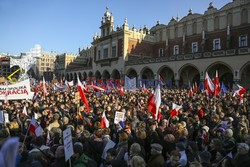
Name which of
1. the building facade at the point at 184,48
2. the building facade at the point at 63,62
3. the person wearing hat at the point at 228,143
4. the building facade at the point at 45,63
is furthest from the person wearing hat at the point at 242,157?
the building facade at the point at 45,63

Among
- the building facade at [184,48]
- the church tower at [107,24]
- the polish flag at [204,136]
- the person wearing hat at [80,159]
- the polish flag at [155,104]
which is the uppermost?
the church tower at [107,24]

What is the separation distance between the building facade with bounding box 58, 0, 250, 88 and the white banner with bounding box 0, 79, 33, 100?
21.6 meters

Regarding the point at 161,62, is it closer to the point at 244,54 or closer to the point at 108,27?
the point at 244,54

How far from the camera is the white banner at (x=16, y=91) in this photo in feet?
33.8

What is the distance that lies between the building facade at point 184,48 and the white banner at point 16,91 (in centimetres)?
2163

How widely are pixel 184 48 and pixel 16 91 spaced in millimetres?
31071

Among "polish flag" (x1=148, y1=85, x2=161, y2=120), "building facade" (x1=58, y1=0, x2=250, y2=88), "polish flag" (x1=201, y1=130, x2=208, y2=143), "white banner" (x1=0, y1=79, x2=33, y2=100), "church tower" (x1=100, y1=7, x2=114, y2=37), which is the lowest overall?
"polish flag" (x1=201, y1=130, x2=208, y2=143)

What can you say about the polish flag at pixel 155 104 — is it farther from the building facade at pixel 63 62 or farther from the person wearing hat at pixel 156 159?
the building facade at pixel 63 62

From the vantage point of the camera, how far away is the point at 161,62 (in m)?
33.2

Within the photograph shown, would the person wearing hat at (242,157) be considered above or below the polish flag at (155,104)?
below

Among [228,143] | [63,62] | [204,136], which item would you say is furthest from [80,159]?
[63,62]

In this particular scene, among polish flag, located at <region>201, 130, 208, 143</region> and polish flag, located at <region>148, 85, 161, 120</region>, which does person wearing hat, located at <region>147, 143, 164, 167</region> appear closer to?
polish flag, located at <region>201, 130, 208, 143</region>

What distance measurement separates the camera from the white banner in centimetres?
1030

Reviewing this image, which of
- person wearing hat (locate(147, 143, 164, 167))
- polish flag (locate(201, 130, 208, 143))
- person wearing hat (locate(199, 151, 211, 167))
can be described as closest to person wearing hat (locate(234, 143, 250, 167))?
person wearing hat (locate(199, 151, 211, 167))
